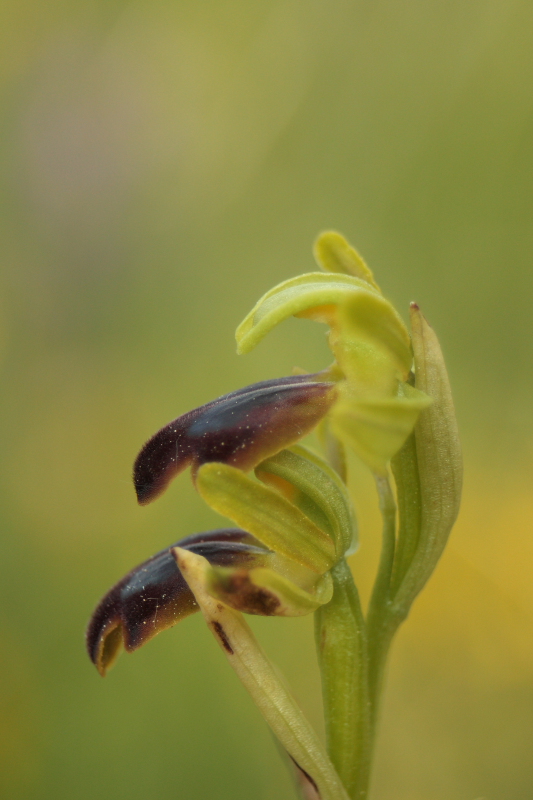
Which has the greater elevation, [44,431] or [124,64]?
[124,64]

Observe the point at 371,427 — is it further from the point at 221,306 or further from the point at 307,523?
the point at 221,306

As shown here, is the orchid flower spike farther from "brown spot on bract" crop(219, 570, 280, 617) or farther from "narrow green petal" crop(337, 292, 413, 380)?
"narrow green petal" crop(337, 292, 413, 380)

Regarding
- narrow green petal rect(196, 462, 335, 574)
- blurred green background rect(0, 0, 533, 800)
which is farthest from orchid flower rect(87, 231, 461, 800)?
blurred green background rect(0, 0, 533, 800)

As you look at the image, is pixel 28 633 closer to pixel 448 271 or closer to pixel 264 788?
pixel 264 788

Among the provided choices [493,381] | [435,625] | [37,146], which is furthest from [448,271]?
[37,146]

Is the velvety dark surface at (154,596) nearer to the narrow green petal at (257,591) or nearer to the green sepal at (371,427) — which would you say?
the narrow green petal at (257,591)

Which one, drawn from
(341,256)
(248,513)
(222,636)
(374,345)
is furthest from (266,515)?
(341,256)
